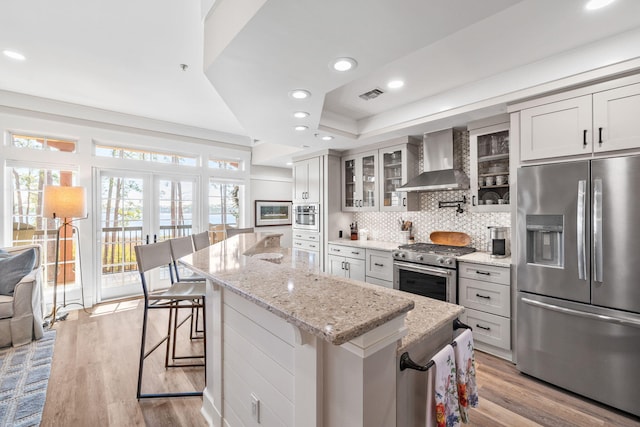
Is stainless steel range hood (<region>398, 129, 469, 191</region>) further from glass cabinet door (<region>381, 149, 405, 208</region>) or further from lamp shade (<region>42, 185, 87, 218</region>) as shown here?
lamp shade (<region>42, 185, 87, 218</region>)

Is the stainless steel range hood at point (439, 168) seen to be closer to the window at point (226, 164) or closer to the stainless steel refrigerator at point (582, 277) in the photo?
the stainless steel refrigerator at point (582, 277)

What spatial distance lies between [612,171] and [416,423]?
7.25 ft

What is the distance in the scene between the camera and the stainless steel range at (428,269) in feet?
9.70

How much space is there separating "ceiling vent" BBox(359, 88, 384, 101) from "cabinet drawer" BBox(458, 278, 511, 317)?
2.13m

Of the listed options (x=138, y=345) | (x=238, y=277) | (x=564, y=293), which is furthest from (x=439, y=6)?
(x=138, y=345)

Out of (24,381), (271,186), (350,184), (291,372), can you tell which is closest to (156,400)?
(24,381)

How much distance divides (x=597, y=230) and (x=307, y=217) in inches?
141

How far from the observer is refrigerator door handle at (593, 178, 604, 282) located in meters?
2.03

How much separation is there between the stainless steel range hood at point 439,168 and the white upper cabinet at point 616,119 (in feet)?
3.89

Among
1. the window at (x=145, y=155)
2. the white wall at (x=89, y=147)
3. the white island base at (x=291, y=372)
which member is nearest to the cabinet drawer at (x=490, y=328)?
the white island base at (x=291, y=372)

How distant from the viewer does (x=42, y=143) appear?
3809 millimetres

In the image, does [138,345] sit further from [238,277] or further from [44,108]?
[44,108]

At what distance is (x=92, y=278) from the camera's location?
4.08 m

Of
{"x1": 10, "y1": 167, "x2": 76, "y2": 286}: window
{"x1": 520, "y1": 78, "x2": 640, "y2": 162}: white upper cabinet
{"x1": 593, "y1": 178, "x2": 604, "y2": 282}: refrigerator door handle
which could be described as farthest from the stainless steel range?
{"x1": 10, "y1": 167, "x2": 76, "y2": 286}: window
